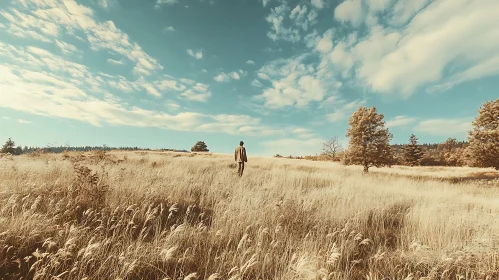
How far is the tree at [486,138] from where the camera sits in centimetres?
2062

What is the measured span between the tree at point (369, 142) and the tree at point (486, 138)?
280 inches

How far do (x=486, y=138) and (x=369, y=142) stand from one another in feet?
33.3

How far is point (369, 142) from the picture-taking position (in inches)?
941

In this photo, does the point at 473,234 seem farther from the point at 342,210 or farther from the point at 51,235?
the point at 51,235

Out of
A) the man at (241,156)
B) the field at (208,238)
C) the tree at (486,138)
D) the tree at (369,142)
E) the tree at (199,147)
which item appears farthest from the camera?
the tree at (199,147)

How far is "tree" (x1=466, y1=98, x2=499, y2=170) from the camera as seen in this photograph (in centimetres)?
2062

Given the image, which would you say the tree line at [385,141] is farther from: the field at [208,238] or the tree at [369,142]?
the field at [208,238]

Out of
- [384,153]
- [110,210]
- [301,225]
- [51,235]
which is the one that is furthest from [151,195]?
[384,153]

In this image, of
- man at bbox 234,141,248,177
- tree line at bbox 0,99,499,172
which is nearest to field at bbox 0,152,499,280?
man at bbox 234,141,248,177

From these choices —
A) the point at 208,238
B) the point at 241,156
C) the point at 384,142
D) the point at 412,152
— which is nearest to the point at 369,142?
the point at 384,142

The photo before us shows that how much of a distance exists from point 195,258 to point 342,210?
3941 mm

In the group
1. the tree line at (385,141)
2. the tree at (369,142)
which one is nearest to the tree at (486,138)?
the tree line at (385,141)

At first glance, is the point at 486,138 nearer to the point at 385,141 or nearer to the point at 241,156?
the point at 385,141

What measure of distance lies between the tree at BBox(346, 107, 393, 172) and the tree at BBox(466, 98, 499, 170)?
23.3 ft
